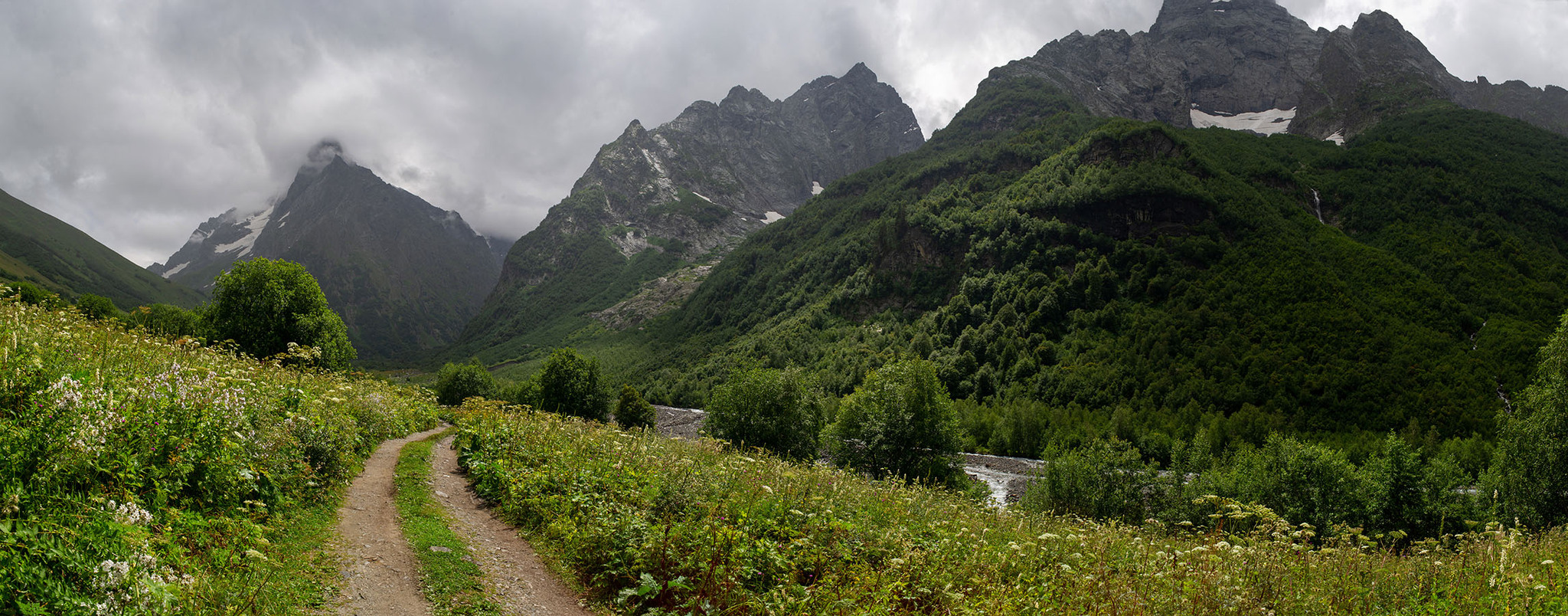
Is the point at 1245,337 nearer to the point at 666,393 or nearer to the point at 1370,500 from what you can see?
the point at 1370,500

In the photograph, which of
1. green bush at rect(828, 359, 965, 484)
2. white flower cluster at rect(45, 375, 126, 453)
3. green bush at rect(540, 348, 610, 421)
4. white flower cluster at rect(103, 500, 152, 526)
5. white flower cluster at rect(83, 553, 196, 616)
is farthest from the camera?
green bush at rect(540, 348, 610, 421)

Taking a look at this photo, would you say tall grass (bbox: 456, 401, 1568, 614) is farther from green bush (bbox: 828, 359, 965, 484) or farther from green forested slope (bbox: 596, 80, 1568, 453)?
green forested slope (bbox: 596, 80, 1568, 453)

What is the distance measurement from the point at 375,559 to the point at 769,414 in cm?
3361

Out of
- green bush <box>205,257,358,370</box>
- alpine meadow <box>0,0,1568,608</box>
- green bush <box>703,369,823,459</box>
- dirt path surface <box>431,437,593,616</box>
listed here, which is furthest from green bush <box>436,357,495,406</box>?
dirt path surface <box>431,437,593,616</box>

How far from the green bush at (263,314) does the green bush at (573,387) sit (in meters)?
26.0

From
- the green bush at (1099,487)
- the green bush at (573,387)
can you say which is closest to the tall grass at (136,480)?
the green bush at (1099,487)

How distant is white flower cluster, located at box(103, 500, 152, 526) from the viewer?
17.4 ft

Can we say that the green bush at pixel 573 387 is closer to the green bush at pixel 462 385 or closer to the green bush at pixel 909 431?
the green bush at pixel 462 385

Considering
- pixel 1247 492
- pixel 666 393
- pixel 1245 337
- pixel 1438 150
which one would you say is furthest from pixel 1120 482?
pixel 1438 150

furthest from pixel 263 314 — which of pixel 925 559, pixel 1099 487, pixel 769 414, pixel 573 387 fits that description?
pixel 1099 487

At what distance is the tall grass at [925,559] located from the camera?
6391 mm

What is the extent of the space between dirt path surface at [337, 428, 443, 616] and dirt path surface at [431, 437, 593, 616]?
101 centimetres

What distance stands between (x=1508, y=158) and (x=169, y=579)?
22710 centimetres

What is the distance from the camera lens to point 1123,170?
140m
